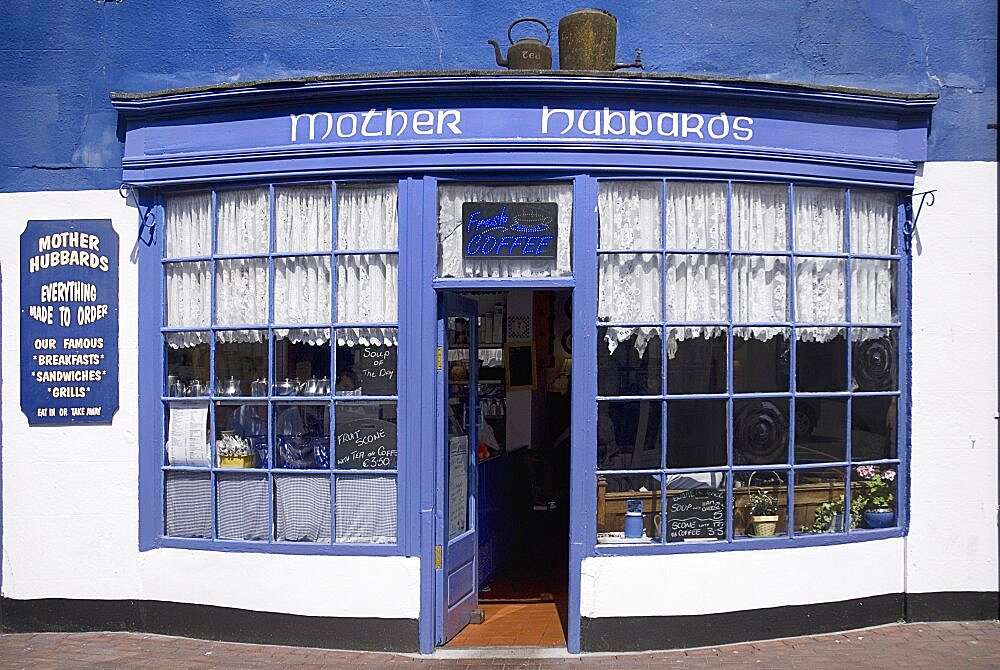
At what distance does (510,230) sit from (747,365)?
1.91 m

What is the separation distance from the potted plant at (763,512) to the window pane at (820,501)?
0.59ft

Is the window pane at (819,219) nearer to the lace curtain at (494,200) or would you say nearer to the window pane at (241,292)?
the lace curtain at (494,200)

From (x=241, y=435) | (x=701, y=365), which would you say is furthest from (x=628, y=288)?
(x=241, y=435)

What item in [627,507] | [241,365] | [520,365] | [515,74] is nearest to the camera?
[515,74]

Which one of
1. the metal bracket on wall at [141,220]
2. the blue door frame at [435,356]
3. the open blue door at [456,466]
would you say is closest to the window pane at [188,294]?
the metal bracket on wall at [141,220]

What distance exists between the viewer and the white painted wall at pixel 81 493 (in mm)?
6863

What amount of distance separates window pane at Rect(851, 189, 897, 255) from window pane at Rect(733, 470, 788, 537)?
1.78 metres

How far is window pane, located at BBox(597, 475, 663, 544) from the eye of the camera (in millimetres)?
6570

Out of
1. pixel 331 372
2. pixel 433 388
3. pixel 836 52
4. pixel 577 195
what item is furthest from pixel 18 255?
pixel 836 52

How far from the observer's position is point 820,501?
22.4 ft

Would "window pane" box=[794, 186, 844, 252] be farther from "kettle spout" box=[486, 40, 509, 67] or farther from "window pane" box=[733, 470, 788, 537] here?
"kettle spout" box=[486, 40, 509, 67]

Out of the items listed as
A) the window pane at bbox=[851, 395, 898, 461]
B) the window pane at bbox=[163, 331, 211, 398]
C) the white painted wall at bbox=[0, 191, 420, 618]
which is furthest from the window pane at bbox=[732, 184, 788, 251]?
the white painted wall at bbox=[0, 191, 420, 618]

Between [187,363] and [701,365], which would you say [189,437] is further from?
[701,365]

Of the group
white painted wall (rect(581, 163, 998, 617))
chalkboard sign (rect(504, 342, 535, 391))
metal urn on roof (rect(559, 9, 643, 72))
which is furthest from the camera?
chalkboard sign (rect(504, 342, 535, 391))
